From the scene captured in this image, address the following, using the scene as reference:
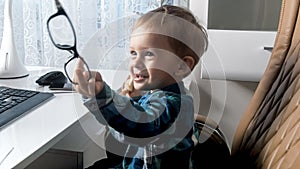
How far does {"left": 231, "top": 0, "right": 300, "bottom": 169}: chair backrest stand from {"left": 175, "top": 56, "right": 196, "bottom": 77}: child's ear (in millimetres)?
163

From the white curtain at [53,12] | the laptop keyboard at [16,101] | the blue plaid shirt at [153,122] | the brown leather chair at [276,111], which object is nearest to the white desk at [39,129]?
the laptop keyboard at [16,101]

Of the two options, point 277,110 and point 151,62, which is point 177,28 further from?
point 277,110

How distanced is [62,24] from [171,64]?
109 cm

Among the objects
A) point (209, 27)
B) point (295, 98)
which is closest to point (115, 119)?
point (295, 98)

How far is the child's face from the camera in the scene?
87 centimetres

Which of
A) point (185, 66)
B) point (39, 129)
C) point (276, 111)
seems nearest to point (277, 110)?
point (276, 111)

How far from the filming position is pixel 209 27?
141 cm

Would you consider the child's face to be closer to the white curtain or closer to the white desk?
the white desk

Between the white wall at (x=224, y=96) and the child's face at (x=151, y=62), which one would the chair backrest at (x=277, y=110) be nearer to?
the child's face at (x=151, y=62)

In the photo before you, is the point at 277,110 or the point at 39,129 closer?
the point at 277,110

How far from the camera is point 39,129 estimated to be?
968 millimetres

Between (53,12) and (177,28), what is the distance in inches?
44.8

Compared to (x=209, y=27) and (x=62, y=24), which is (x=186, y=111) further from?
(x=62, y=24)

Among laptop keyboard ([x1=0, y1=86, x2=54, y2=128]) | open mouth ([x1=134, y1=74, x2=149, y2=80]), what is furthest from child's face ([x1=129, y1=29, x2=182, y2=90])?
laptop keyboard ([x1=0, y1=86, x2=54, y2=128])
